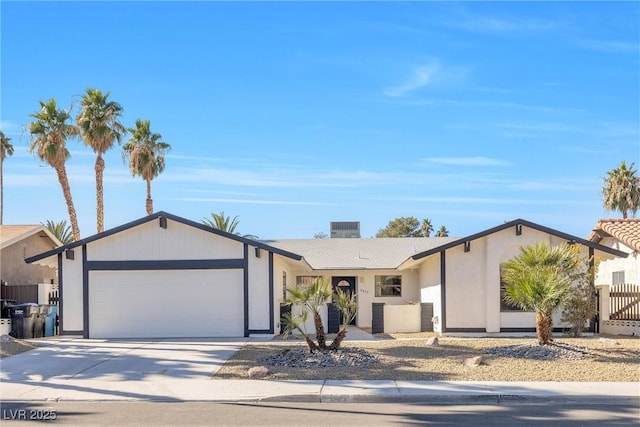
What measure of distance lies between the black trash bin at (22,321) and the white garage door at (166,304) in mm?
2023

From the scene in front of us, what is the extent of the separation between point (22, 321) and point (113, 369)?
878cm

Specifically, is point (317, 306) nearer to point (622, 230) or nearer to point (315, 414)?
point (315, 414)

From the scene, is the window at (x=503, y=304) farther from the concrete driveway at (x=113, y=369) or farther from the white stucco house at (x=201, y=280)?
the concrete driveway at (x=113, y=369)

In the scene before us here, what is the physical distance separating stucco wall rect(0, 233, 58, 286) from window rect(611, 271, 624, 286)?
22837 millimetres

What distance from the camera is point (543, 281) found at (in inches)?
616

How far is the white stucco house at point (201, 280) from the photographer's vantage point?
69.2 feet

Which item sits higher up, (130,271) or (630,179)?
(630,179)

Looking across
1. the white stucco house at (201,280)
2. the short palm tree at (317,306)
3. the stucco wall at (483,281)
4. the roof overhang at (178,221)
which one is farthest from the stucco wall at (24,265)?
the stucco wall at (483,281)

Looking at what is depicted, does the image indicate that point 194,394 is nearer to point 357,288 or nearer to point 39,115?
point 357,288

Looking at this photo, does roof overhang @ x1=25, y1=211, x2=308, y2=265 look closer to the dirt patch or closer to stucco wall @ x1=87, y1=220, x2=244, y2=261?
stucco wall @ x1=87, y1=220, x2=244, y2=261

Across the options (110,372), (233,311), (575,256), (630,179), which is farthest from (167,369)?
(630,179)

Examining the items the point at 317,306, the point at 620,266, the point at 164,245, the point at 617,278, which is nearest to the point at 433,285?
the point at 620,266

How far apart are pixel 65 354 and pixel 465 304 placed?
39.0 feet

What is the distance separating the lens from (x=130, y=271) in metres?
21.5
